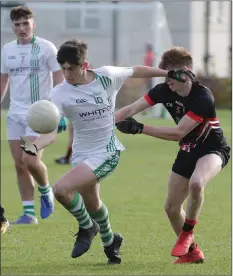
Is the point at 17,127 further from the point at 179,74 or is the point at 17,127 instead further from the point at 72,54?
the point at 179,74

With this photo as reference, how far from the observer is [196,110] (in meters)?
8.01

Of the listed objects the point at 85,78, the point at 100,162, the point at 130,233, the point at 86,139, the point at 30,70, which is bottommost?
the point at 130,233

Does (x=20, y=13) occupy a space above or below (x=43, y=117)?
above

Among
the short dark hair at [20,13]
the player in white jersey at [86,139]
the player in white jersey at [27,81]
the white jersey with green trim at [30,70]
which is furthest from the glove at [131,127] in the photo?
the short dark hair at [20,13]

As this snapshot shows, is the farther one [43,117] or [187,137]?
[187,137]

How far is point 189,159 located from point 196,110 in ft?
1.59

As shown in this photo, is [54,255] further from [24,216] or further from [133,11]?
[133,11]

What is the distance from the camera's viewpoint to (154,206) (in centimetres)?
1265

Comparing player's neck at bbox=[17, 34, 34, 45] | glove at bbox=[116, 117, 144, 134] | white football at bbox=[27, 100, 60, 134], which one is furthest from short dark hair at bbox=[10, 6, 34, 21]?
glove at bbox=[116, 117, 144, 134]

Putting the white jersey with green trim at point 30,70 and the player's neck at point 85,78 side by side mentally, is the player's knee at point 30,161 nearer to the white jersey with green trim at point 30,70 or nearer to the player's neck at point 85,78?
the white jersey with green trim at point 30,70

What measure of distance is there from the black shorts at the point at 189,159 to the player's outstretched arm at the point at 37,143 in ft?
3.67

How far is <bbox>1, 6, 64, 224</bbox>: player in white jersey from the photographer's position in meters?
10.8

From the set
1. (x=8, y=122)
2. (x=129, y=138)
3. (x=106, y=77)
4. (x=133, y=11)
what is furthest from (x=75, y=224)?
(x=133, y=11)

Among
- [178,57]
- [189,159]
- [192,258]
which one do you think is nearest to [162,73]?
[178,57]
